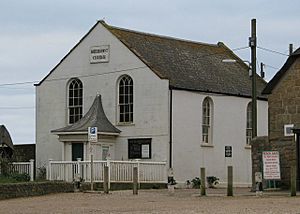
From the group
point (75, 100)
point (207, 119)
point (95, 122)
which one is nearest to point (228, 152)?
point (207, 119)

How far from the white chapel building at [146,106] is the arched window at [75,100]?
54 mm

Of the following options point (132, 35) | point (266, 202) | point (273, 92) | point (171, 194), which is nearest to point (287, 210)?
point (266, 202)

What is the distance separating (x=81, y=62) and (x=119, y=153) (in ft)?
18.4

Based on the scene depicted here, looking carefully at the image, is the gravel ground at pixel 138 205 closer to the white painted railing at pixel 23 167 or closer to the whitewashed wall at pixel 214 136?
the white painted railing at pixel 23 167

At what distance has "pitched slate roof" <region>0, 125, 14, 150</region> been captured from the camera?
48709 mm

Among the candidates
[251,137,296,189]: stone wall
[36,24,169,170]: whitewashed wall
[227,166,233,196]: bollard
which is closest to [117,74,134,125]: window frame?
[36,24,169,170]: whitewashed wall

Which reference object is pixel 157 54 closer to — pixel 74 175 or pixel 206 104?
pixel 206 104

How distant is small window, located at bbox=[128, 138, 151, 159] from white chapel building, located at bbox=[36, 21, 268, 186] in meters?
0.05

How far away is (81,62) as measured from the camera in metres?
46.3

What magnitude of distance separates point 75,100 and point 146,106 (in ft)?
16.2

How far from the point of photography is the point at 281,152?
3675 centimetres

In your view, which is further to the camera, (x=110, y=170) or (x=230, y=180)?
(x=110, y=170)

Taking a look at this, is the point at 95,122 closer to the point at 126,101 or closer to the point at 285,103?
the point at 126,101

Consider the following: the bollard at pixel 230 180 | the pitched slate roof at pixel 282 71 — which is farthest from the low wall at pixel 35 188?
the pitched slate roof at pixel 282 71
